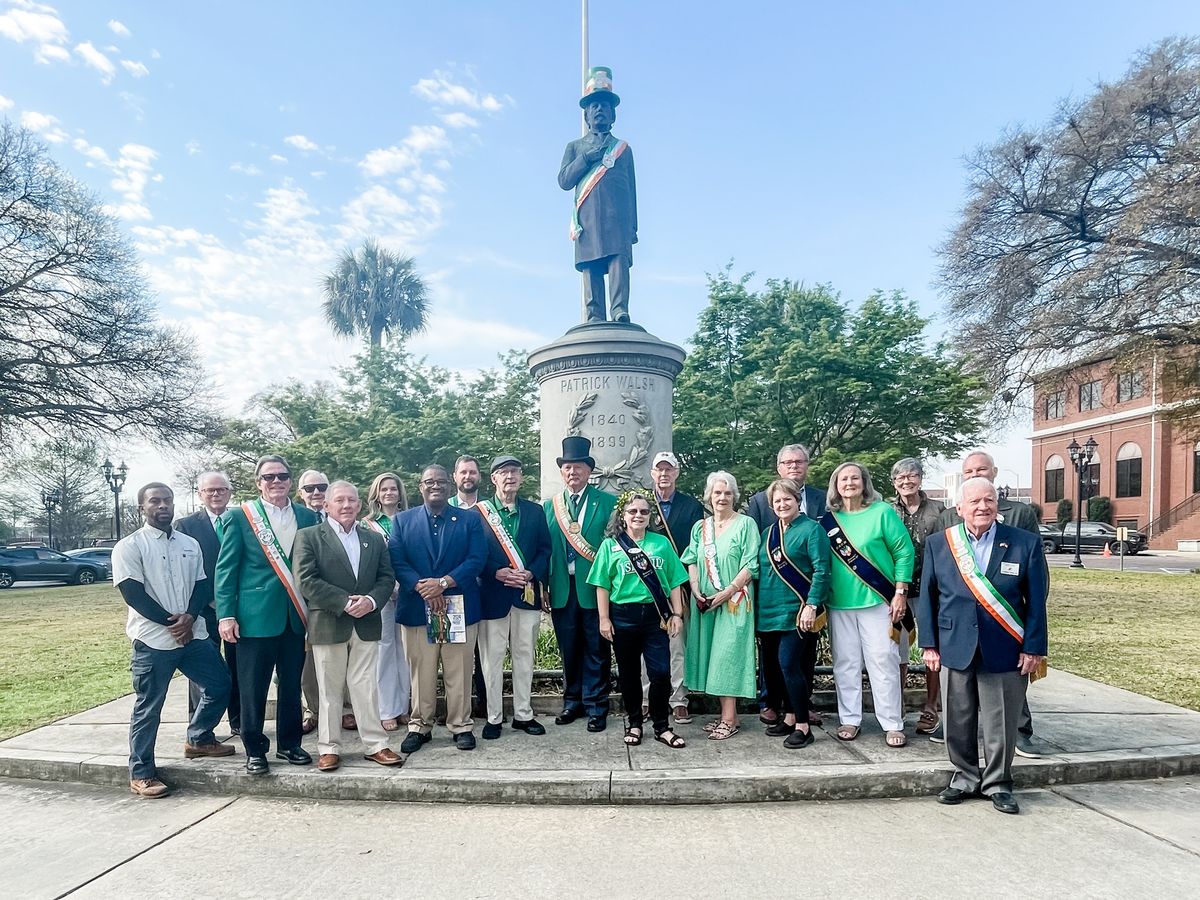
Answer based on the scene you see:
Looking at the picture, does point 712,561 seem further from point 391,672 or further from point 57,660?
point 57,660

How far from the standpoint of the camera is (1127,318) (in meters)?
15.8

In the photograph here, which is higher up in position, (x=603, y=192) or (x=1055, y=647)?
(x=603, y=192)

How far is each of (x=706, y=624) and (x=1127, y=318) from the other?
50.2 ft

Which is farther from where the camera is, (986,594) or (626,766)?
(626,766)

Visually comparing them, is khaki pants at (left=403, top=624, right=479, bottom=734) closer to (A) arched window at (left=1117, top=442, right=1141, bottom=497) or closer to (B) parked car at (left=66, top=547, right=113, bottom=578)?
(B) parked car at (left=66, top=547, right=113, bottom=578)

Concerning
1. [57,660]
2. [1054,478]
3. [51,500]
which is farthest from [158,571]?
[1054,478]

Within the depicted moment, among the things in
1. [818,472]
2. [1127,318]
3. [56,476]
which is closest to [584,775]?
[818,472]

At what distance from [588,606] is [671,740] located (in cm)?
109

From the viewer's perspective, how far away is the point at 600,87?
8586mm

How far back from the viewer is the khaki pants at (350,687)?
14.9ft

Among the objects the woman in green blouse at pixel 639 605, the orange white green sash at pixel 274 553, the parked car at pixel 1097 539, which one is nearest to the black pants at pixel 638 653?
the woman in green blouse at pixel 639 605

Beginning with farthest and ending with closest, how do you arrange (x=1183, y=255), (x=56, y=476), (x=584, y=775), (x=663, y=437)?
1. (x=56, y=476)
2. (x=1183, y=255)
3. (x=663, y=437)
4. (x=584, y=775)

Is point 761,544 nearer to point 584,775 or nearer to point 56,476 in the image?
point 584,775

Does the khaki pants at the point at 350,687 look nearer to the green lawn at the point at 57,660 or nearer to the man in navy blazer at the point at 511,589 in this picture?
the man in navy blazer at the point at 511,589
